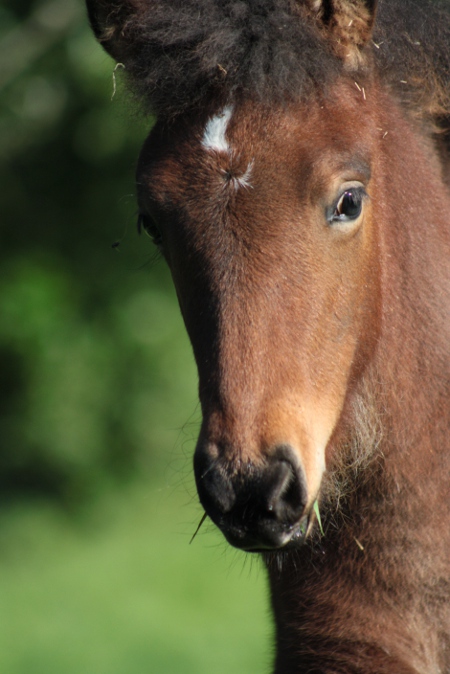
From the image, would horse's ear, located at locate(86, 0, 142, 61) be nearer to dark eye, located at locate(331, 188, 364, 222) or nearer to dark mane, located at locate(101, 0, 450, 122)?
dark mane, located at locate(101, 0, 450, 122)

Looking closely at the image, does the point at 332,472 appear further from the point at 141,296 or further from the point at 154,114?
the point at 141,296

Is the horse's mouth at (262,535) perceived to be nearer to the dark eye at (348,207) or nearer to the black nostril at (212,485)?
the black nostril at (212,485)

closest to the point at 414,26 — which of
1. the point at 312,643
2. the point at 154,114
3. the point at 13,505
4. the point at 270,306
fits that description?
the point at 154,114

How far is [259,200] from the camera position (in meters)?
3.35

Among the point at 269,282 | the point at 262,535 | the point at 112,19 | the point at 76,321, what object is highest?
the point at 112,19

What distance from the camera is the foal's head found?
307cm

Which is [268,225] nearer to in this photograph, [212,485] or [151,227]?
[151,227]

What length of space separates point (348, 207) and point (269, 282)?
0.50 m

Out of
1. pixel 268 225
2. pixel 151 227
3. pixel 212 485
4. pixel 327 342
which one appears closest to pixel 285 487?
pixel 212 485

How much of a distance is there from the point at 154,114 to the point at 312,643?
7.92 feet

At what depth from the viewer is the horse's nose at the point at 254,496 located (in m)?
2.97

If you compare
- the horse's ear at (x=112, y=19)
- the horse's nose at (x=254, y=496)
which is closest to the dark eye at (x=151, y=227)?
the horse's ear at (x=112, y=19)

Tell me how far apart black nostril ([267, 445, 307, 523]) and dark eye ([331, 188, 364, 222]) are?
A: 976mm

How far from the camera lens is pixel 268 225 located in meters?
3.32
